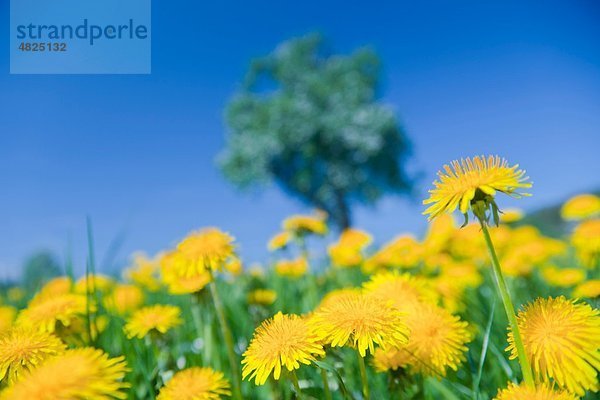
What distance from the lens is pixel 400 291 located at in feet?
3.36

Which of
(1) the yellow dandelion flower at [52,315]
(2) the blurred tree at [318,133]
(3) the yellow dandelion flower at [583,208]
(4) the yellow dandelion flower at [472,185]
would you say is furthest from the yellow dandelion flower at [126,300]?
(2) the blurred tree at [318,133]

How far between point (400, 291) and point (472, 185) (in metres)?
0.43

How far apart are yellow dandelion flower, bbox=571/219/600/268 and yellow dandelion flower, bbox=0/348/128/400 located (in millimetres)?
2213

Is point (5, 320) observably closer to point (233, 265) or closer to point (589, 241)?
point (233, 265)

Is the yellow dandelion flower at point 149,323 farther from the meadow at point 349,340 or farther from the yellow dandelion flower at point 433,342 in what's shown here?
the yellow dandelion flower at point 433,342

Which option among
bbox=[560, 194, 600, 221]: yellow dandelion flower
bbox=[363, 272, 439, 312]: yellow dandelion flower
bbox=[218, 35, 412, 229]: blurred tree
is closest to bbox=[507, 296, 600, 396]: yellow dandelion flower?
bbox=[363, 272, 439, 312]: yellow dandelion flower

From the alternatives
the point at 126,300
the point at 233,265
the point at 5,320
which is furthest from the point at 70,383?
the point at 126,300

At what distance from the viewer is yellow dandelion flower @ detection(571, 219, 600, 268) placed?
6.84 feet

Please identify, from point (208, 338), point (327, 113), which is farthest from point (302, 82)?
point (208, 338)

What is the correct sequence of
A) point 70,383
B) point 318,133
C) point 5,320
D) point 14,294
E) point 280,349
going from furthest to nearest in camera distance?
point 318,133, point 14,294, point 5,320, point 280,349, point 70,383

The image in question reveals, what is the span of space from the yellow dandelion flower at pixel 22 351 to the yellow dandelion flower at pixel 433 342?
0.66m

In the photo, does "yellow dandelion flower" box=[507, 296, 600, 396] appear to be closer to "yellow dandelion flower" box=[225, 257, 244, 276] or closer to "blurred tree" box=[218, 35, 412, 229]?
"yellow dandelion flower" box=[225, 257, 244, 276]

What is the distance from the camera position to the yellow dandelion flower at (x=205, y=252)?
1134 mm

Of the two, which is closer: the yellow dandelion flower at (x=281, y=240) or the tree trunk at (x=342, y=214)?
the yellow dandelion flower at (x=281, y=240)
